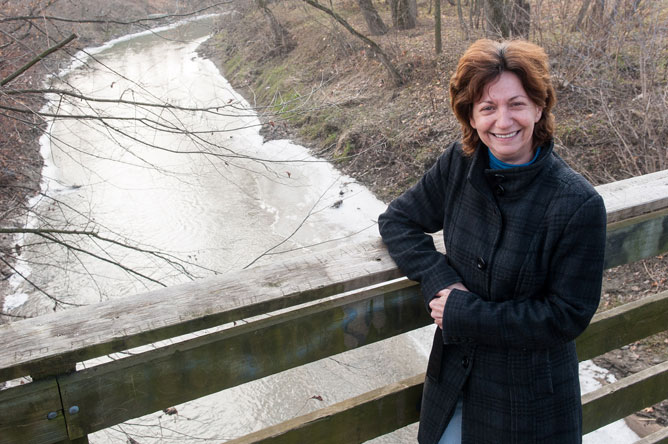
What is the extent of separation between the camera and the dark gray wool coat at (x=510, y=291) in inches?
56.3

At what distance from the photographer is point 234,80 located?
57.4 feet

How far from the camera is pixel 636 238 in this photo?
183 cm

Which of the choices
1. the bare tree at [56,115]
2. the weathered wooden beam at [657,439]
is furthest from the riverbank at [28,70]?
Result: the weathered wooden beam at [657,439]

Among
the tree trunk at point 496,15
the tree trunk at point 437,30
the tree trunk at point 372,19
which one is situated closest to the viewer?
the tree trunk at point 496,15

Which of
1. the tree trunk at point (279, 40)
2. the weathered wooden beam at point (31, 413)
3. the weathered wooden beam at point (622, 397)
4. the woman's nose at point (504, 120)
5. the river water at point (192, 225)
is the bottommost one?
the river water at point (192, 225)

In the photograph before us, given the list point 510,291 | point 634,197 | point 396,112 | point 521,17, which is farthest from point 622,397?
point 396,112

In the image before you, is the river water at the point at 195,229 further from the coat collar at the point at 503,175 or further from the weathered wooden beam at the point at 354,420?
the coat collar at the point at 503,175

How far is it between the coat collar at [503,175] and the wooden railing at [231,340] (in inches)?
12.7

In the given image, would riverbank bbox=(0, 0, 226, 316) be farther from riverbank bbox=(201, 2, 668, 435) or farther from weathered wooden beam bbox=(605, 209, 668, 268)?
weathered wooden beam bbox=(605, 209, 668, 268)

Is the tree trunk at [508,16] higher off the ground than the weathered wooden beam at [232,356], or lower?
higher

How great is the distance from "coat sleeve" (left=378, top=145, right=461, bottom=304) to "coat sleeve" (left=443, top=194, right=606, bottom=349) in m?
0.10

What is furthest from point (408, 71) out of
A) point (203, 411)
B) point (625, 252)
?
point (625, 252)

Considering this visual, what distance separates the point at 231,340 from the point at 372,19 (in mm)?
13710

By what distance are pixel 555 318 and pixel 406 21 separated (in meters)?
14.3
